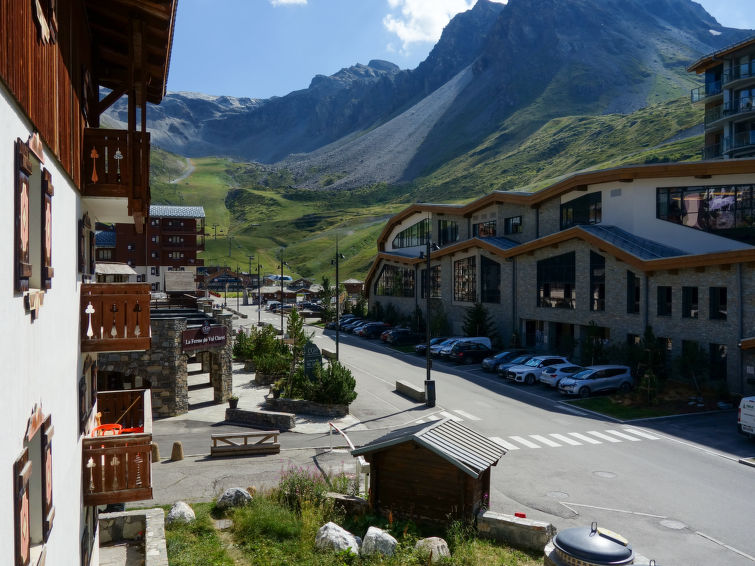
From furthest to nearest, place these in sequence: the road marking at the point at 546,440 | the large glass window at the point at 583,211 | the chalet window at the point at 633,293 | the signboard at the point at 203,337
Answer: the large glass window at the point at 583,211
the chalet window at the point at 633,293
the signboard at the point at 203,337
the road marking at the point at 546,440

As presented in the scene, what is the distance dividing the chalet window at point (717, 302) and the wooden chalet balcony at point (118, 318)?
3112cm

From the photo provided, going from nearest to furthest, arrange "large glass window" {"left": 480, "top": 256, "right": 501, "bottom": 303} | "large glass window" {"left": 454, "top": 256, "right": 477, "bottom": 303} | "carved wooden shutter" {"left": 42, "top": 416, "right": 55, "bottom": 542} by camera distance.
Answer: "carved wooden shutter" {"left": 42, "top": 416, "right": 55, "bottom": 542} < "large glass window" {"left": 480, "top": 256, "right": 501, "bottom": 303} < "large glass window" {"left": 454, "top": 256, "right": 477, "bottom": 303}

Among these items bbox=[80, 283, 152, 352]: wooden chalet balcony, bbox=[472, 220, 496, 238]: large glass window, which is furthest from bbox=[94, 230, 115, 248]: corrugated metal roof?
bbox=[80, 283, 152, 352]: wooden chalet balcony

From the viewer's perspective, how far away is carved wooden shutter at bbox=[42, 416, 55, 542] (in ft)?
21.1

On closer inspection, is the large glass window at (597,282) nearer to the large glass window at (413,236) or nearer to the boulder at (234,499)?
the large glass window at (413,236)

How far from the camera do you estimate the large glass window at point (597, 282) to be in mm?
39688

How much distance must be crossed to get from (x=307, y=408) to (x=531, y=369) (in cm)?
1535

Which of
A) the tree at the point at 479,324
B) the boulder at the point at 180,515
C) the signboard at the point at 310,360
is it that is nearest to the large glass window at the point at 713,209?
the tree at the point at 479,324

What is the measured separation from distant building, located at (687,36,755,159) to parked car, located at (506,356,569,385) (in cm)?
3132

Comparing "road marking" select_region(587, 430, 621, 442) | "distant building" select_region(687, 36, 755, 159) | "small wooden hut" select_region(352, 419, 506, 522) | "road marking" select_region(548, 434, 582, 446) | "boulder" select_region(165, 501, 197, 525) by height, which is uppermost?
"distant building" select_region(687, 36, 755, 159)

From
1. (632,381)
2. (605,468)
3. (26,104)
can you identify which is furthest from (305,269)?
(26,104)

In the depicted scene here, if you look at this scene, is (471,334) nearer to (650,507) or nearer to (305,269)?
(650,507)

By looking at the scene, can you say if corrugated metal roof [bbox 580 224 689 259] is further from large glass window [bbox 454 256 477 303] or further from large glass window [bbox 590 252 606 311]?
large glass window [bbox 454 256 477 303]

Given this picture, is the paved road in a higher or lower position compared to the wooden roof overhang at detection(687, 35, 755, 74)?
lower
